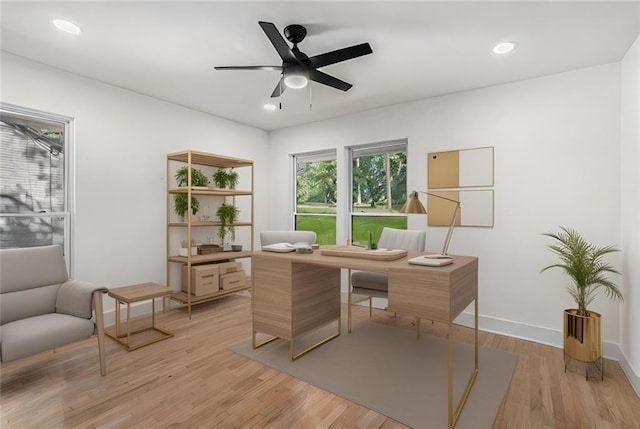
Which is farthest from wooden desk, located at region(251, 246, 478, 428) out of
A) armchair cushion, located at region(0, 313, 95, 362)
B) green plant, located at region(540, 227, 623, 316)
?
armchair cushion, located at region(0, 313, 95, 362)

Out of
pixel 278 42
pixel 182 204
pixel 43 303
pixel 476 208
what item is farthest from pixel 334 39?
pixel 43 303

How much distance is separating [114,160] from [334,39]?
109 inches

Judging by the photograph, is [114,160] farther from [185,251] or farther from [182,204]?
[185,251]

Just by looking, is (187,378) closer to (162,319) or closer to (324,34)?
(162,319)

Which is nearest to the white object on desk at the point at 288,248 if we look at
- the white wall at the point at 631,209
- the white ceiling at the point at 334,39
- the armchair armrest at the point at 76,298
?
the armchair armrest at the point at 76,298

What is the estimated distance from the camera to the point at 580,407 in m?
2.01

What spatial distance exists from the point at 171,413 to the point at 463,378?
6.64ft

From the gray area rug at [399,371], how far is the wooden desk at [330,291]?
9 centimetres

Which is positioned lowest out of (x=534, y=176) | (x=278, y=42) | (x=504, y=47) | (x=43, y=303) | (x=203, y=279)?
(x=203, y=279)

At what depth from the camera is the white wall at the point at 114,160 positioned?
303 centimetres

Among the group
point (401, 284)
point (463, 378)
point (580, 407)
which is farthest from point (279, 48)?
point (580, 407)

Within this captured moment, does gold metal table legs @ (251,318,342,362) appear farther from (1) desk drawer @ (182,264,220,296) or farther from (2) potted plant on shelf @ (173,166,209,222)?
(2) potted plant on shelf @ (173,166,209,222)

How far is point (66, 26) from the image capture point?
2.33 meters

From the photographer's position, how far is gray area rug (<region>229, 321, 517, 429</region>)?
197 centimetres
